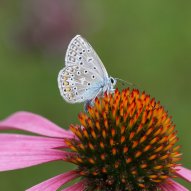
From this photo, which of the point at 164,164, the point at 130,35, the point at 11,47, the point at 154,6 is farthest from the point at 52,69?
the point at 164,164

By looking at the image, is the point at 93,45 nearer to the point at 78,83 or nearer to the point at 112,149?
the point at 78,83

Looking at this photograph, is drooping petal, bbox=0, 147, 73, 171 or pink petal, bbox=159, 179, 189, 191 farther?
pink petal, bbox=159, 179, 189, 191

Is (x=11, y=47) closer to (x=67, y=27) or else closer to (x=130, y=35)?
(x=67, y=27)

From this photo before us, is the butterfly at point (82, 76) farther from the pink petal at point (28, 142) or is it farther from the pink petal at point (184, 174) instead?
the pink petal at point (184, 174)

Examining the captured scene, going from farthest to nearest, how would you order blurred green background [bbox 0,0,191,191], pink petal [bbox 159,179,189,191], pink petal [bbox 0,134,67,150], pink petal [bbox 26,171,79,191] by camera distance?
blurred green background [bbox 0,0,191,191] < pink petal [bbox 0,134,67,150] < pink petal [bbox 159,179,189,191] < pink petal [bbox 26,171,79,191]

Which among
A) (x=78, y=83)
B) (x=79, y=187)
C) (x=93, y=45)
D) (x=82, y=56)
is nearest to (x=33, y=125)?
(x=78, y=83)

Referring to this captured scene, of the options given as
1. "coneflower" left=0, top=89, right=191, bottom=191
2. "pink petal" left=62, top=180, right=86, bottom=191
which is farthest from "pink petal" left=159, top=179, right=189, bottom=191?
"pink petal" left=62, top=180, right=86, bottom=191

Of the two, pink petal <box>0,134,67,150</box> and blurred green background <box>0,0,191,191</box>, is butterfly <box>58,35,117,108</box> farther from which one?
blurred green background <box>0,0,191,191</box>
